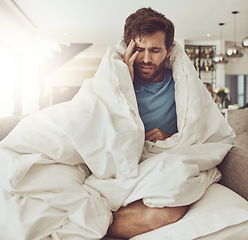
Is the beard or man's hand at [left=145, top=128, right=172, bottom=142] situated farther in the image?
the beard

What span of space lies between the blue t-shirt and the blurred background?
344 cm

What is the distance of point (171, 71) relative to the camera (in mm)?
1556

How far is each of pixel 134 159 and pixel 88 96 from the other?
1.04 feet

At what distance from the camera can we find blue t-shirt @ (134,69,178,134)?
138cm

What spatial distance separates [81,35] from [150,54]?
6.15m

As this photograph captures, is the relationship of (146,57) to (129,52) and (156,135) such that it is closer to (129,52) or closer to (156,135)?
(129,52)

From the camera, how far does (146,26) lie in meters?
1.36

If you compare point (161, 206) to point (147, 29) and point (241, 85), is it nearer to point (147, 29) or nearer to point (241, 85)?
point (147, 29)

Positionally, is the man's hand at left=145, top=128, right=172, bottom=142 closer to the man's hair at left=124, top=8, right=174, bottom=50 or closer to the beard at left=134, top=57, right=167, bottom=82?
the beard at left=134, top=57, right=167, bottom=82

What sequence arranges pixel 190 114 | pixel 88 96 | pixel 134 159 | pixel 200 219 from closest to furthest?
pixel 200 219
pixel 134 159
pixel 88 96
pixel 190 114

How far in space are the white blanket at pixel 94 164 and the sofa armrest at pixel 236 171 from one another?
0.16 ft

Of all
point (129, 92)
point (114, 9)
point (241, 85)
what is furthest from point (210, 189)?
point (241, 85)

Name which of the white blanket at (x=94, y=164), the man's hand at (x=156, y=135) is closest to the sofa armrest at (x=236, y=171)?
the white blanket at (x=94, y=164)

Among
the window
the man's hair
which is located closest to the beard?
the man's hair
